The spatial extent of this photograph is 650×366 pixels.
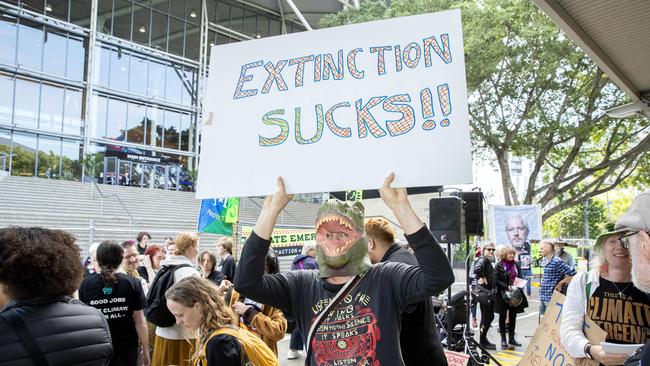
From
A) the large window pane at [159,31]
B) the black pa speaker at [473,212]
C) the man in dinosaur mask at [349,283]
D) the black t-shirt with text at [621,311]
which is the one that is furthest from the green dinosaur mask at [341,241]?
the large window pane at [159,31]

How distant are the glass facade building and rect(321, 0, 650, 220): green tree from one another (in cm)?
1778

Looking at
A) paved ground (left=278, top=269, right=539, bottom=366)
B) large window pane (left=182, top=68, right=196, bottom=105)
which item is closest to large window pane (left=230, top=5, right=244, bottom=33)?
large window pane (left=182, top=68, right=196, bottom=105)

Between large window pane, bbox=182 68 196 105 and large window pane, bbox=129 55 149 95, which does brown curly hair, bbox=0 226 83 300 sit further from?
large window pane, bbox=182 68 196 105

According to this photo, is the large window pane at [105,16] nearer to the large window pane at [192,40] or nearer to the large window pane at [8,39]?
the large window pane at [8,39]

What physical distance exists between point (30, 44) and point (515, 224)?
23925 millimetres

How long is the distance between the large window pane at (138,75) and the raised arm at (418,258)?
29.6 m

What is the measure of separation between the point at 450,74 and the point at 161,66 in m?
31.0

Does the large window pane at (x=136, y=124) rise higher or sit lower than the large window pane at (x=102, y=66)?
lower

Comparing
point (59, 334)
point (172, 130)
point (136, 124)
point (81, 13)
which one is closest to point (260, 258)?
point (59, 334)

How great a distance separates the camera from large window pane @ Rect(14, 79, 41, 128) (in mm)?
25031

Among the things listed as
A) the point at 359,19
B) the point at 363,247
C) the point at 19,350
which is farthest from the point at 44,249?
the point at 359,19

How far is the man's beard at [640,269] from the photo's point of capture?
179 cm

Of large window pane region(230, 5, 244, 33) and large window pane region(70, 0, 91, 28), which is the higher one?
large window pane region(230, 5, 244, 33)

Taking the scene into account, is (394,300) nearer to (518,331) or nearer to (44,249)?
(44,249)
